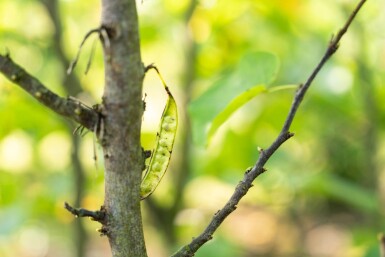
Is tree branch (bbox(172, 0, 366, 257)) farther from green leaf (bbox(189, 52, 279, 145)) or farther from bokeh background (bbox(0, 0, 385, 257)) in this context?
bokeh background (bbox(0, 0, 385, 257))

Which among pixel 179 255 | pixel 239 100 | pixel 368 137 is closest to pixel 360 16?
pixel 368 137

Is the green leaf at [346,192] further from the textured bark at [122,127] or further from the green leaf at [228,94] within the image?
the textured bark at [122,127]

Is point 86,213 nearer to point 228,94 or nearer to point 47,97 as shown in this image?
point 47,97

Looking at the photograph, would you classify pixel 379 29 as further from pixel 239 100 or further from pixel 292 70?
pixel 239 100

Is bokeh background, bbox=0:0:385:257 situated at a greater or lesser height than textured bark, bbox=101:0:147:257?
greater

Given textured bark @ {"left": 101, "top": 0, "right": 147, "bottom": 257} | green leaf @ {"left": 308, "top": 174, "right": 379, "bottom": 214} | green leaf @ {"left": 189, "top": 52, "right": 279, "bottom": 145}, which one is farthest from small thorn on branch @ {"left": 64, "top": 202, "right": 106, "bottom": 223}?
green leaf @ {"left": 308, "top": 174, "right": 379, "bottom": 214}

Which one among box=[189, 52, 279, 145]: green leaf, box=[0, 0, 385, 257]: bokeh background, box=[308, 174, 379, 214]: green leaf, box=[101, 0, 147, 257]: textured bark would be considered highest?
box=[0, 0, 385, 257]: bokeh background

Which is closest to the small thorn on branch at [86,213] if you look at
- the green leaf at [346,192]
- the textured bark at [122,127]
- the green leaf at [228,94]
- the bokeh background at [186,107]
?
the textured bark at [122,127]
